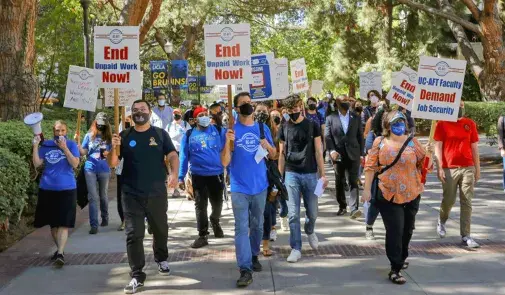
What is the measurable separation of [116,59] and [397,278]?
12.7 feet

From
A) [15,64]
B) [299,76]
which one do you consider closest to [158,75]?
[299,76]

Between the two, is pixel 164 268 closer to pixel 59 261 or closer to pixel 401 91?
pixel 59 261

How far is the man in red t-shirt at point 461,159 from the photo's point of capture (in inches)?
300

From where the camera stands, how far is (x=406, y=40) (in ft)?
102

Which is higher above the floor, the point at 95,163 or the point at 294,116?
the point at 294,116

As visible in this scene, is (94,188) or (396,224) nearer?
(396,224)

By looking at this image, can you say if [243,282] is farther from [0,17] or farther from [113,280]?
[0,17]

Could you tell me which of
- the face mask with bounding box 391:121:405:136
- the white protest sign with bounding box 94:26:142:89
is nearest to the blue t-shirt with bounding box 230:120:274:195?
the face mask with bounding box 391:121:405:136

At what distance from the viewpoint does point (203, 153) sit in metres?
8.15

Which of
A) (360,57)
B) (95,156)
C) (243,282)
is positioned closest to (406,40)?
(360,57)

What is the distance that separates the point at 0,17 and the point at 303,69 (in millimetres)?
7367

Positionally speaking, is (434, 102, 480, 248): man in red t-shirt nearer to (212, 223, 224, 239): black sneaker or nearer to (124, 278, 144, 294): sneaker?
(212, 223, 224, 239): black sneaker

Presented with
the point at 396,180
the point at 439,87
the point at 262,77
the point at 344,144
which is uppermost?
the point at 262,77

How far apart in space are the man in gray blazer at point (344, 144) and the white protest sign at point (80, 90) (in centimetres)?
361
